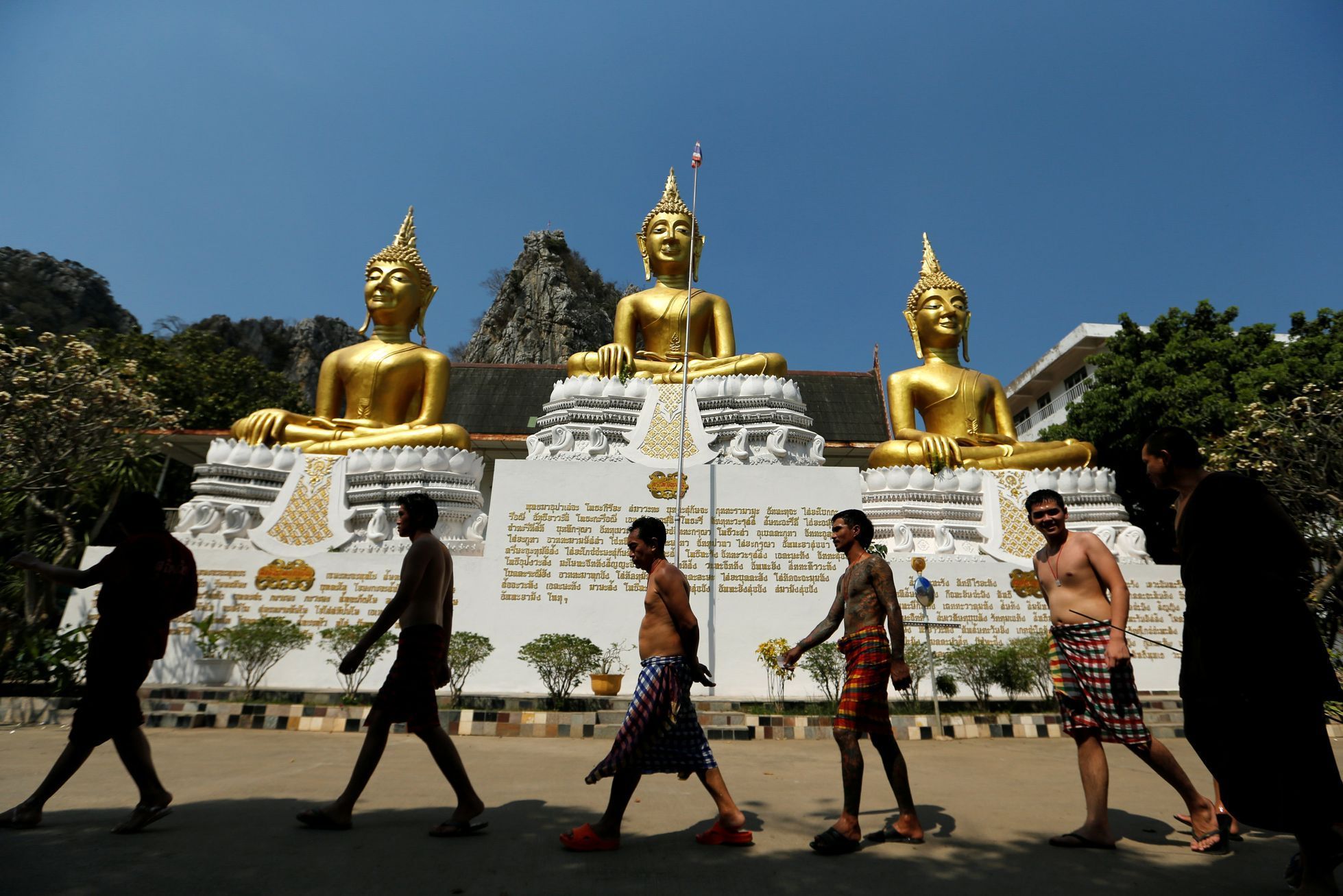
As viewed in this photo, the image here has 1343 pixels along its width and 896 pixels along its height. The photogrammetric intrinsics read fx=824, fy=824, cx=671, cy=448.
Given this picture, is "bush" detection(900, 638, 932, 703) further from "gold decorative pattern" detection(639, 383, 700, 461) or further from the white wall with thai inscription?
"gold decorative pattern" detection(639, 383, 700, 461)

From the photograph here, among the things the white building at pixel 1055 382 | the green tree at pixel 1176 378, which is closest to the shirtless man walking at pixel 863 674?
the green tree at pixel 1176 378

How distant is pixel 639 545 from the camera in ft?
12.4

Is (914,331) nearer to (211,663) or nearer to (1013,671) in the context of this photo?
(1013,671)

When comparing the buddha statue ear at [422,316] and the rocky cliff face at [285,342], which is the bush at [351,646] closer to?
the buddha statue ear at [422,316]

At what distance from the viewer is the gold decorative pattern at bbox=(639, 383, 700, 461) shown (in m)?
10.1

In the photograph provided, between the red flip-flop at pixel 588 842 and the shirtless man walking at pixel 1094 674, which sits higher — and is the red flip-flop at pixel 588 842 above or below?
below

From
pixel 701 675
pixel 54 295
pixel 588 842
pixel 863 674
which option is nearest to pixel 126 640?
pixel 588 842

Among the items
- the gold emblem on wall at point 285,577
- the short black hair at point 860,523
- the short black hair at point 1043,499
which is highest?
the gold emblem on wall at point 285,577

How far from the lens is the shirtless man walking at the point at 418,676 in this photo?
3408mm

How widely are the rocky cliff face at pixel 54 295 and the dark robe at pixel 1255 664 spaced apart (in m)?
40.7

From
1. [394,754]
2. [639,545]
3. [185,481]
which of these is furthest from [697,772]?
[185,481]

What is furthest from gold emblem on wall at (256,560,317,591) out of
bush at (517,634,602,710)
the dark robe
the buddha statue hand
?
the dark robe

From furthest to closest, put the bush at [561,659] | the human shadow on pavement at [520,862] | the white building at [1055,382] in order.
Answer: the white building at [1055,382]
the bush at [561,659]
the human shadow on pavement at [520,862]

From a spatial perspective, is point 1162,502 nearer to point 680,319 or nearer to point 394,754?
point 680,319
